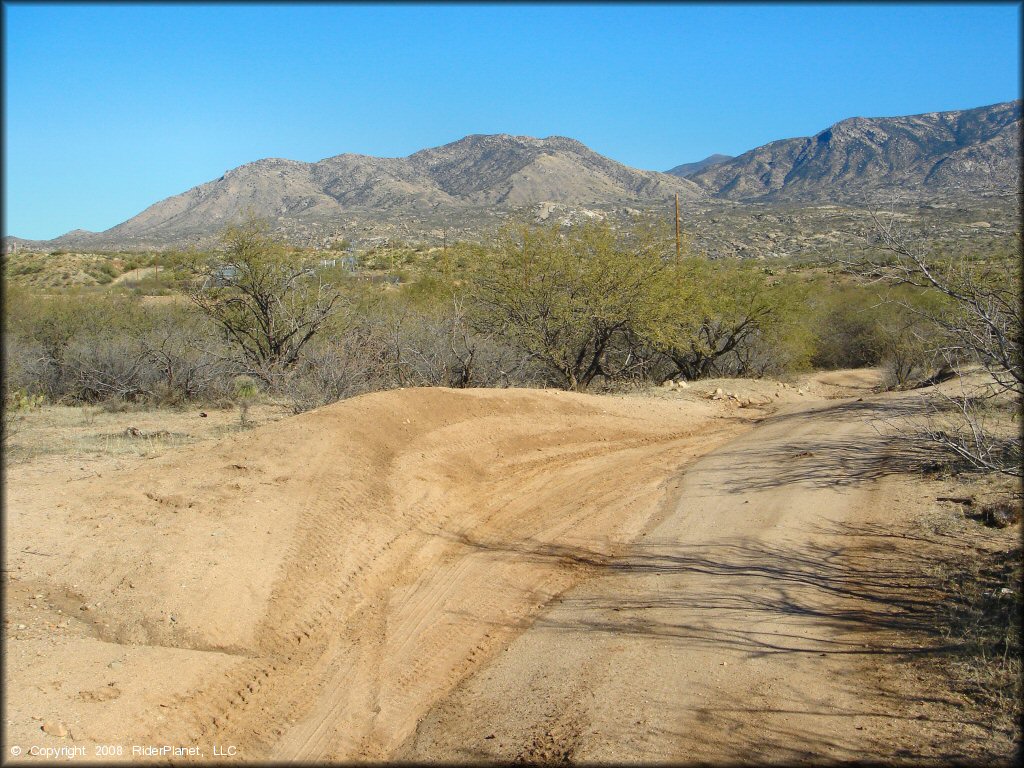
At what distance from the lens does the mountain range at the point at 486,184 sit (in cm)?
7538

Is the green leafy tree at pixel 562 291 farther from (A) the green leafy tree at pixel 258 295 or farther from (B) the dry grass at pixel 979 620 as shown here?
(B) the dry grass at pixel 979 620

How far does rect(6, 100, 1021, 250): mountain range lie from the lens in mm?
75375

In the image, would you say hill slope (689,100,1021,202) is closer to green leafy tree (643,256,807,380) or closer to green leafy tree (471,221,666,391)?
green leafy tree (643,256,807,380)

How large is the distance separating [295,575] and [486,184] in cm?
10041

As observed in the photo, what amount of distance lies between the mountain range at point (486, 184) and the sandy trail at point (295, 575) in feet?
190

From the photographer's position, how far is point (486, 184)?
104 m

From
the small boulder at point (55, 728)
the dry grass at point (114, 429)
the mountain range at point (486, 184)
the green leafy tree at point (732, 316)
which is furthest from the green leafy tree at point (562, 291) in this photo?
the mountain range at point (486, 184)

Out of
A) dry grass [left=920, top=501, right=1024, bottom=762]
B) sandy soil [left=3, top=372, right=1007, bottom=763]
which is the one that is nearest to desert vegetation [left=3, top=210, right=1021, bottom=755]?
dry grass [left=920, top=501, right=1024, bottom=762]

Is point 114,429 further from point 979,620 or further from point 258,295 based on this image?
point 979,620

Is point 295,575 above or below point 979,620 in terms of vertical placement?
above

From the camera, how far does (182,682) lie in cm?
582

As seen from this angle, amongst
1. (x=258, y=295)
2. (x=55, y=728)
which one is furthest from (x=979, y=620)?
(x=258, y=295)

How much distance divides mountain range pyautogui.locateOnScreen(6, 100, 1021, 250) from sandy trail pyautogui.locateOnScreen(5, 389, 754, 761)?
58.1 m

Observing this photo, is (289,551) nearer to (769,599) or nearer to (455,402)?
(769,599)
